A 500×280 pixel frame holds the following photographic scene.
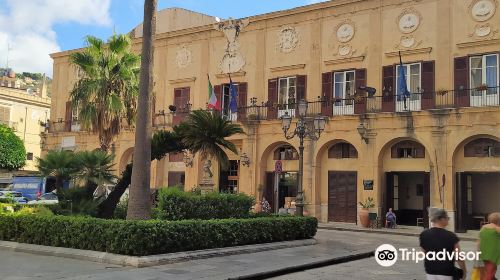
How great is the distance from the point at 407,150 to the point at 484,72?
4958mm

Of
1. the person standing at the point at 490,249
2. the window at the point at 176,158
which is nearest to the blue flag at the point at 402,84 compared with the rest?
the window at the point at 176,158

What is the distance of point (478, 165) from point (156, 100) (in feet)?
65.5

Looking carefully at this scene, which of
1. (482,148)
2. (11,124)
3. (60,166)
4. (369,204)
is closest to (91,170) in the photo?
(60,166)

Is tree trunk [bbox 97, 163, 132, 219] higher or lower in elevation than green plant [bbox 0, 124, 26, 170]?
lower

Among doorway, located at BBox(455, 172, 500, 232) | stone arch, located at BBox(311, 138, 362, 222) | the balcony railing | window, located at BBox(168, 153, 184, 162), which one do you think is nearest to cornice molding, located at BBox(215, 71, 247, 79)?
window, located at BBox(168, 153, 184, 162)

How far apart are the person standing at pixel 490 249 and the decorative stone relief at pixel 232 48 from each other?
25.0 m

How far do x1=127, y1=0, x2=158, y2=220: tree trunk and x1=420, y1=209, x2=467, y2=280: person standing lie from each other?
8.15 metres

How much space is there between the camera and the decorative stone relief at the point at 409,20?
83.7ft

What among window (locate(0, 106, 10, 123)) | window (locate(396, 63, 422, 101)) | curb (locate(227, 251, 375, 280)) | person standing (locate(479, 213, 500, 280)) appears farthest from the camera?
window (locate(0, 106, 10, 123))

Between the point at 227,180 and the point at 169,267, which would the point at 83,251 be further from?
the point at 227,180

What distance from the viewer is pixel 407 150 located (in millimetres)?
25828

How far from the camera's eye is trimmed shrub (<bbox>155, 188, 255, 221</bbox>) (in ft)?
45.9

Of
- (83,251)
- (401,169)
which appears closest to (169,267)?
(83,251)

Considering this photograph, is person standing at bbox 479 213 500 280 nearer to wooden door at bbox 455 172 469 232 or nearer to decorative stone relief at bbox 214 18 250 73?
wooden door at bbox 455 172 469 232
